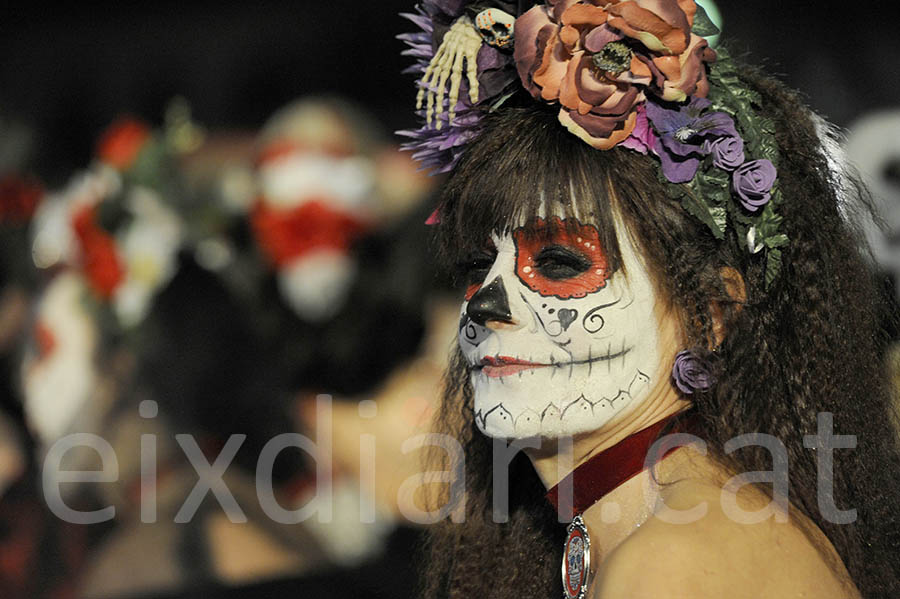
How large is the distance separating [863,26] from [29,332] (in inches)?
137

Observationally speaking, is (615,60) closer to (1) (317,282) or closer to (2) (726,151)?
(2) (726,151)

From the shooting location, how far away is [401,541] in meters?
4.44

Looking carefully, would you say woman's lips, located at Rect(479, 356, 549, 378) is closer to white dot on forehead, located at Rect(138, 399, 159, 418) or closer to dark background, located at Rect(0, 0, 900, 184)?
dark background, located at Rect(0, 0, 900, 184)

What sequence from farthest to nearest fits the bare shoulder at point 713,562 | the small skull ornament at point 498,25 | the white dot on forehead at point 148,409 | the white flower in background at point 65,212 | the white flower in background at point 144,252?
the white flower in background at point 65,212, the white flower in background at point 144,252, the white dot on forehead at point 148,409, the small skull ornament at point 498,25, the bare shoulder at point 713,562

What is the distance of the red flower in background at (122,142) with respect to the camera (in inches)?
193

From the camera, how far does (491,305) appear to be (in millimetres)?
2014

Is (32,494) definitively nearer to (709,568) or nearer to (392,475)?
(392,475)

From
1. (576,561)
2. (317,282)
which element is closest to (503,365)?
(576,561)

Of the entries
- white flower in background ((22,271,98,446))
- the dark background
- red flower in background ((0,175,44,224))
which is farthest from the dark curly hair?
red flower in background ((0,175,44,224))

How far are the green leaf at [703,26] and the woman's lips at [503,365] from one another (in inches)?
24.5

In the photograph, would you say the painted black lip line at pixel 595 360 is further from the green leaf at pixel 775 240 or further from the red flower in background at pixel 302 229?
the red flower in background at pixel 302 229

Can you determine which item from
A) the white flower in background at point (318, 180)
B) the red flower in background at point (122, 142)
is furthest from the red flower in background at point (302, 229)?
the red flower in background at point (122, 142)

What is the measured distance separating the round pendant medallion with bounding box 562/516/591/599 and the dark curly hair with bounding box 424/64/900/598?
0.26 meters

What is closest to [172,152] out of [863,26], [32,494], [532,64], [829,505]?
[32,494]
